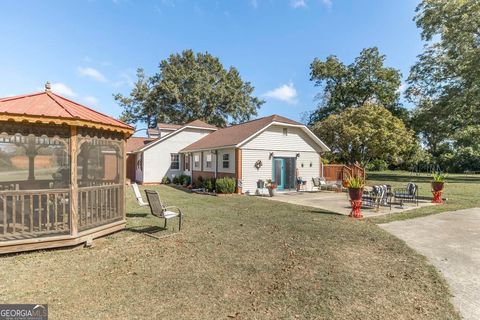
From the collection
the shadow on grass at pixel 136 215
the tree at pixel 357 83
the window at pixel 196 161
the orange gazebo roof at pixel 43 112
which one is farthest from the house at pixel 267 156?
the tree at pixel 357 83

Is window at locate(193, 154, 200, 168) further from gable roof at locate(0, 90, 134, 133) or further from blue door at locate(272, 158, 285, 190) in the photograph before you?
gable roof at locate(0, 90, 134, 133)

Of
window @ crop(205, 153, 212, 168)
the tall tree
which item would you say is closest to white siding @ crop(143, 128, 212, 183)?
window @ crop(205, 153, 212, 168)

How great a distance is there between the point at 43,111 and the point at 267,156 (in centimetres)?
1350

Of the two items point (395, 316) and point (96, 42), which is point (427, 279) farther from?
point (96, 42)

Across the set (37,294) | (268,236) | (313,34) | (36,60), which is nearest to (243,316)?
(37,294)

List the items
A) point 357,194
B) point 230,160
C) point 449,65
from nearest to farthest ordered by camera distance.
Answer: point 357,194, point 230,160, point 449,65

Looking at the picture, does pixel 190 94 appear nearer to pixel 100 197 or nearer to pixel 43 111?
pixel 100 197

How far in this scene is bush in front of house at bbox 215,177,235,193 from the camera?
16.2 m

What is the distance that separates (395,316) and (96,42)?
67.0 feet

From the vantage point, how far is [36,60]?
1304 cm

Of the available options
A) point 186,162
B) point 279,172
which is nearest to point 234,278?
point 279,172

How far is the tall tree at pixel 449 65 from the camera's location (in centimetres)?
2383

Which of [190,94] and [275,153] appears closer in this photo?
[275,153]

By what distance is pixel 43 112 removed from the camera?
5.71 m
